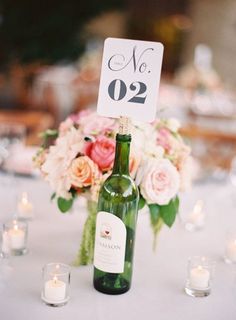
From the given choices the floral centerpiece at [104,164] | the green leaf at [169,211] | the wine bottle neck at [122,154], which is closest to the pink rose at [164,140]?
the floral centerpiece at [104,164]

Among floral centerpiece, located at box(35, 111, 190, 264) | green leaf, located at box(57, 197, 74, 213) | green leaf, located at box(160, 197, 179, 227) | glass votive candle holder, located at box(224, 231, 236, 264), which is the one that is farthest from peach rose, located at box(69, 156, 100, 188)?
glass votive candle holder, located at box(224, 231, 236, 264)

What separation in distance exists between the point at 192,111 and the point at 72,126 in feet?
10.9

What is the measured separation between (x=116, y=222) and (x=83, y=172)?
0.19 m

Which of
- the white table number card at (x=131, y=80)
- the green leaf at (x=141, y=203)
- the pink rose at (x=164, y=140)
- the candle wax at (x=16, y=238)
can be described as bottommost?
the candle wax at (x=16, y=238)

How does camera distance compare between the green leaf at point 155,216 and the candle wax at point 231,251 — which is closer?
the green leaf at point 155,216

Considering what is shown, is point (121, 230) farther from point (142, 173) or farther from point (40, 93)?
point (40, 93)

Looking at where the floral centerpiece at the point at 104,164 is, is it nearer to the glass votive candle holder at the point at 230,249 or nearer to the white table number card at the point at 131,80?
the white table number card at the point at 131,80

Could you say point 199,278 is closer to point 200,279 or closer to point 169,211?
Answer: point 200,279

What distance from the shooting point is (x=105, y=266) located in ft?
4.21

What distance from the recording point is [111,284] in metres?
1.32

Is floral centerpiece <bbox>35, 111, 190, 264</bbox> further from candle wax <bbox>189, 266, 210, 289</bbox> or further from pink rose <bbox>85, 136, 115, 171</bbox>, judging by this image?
candle wax <bbox>189, 266, 210, 289</bbox>

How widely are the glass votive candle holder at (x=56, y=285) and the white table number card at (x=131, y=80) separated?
0.39m

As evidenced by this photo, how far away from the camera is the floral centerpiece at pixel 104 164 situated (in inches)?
54.7

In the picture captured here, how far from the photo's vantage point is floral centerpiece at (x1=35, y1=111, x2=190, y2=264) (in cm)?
139
